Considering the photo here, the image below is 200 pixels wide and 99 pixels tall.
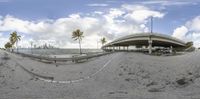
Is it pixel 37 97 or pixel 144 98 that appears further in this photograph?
pixel 37 97

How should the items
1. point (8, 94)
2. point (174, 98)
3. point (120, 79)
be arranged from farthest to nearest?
point (120, 79)
point (8, 94)
point (174, 98)

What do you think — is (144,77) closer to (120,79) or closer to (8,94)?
(120,79)

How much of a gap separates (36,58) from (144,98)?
129 feet

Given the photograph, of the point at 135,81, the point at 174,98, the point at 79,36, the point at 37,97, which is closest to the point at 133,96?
the point at 174,98

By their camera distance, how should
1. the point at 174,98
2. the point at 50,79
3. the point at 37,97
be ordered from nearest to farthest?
the point at 174,98 < the point at 37,97 < the point at 50,79

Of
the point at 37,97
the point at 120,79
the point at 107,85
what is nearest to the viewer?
the point at 37,97

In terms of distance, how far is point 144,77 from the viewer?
73.4 ft

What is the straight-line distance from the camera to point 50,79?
23.9m

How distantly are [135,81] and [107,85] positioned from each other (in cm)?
236

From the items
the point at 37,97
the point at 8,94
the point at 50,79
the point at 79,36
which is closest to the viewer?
the point at 37,97

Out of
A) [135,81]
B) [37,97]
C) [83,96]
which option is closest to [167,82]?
[135,81]

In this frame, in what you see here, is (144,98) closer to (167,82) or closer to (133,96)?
(133,96)

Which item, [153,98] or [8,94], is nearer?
[153,98]

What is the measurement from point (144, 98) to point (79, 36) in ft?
414
